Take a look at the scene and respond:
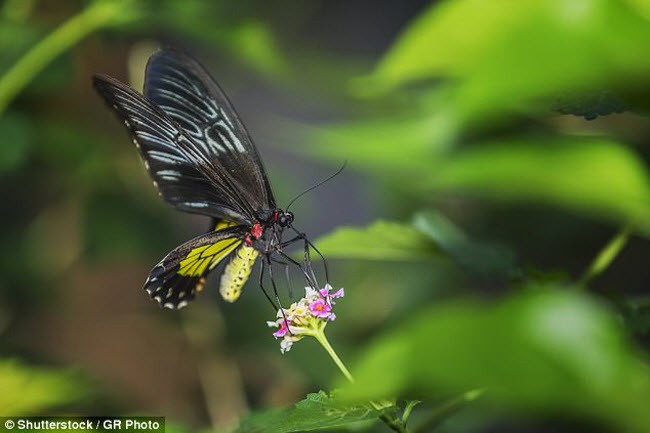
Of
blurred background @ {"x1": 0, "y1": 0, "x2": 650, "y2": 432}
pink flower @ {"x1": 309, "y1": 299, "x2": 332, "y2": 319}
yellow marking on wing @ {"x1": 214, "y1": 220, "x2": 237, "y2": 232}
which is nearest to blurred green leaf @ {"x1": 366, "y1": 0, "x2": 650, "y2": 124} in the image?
blurred background @ {"x1": 0, "y1": 0, "x2": 650, "y2": 432}

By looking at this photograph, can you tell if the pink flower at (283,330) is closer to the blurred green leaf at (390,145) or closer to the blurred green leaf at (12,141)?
the blurred green leaf at (390,145)

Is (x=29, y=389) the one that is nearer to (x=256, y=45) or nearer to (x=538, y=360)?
(x=256, y=45)

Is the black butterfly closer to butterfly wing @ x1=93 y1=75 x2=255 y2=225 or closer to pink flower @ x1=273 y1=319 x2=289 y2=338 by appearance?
butterfly wing @ x1=93 y1=75 x2=255 y2=225

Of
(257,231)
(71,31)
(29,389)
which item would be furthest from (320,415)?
(71,31)

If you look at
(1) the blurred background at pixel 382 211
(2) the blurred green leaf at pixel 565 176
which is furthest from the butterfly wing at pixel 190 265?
(2) the blurred green leaf at pixel 565 176

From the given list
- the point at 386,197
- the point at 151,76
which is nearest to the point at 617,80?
the point at 151,76
